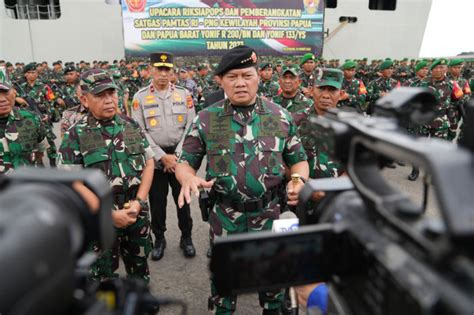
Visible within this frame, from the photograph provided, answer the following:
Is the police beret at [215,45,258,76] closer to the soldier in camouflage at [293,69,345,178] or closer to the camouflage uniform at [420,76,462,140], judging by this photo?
the soldier in camouflage at [293,69,345,178]

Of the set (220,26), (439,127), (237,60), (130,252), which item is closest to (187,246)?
(130,252)

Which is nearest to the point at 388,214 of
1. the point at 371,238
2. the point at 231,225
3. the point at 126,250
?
the point at 371,238

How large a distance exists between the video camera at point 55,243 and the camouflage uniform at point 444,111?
630 cm

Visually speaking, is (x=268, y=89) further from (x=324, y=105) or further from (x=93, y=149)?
(x=93, y=149)

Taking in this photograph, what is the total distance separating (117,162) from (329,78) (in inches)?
70.7

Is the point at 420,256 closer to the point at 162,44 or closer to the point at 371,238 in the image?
the point at 371,238

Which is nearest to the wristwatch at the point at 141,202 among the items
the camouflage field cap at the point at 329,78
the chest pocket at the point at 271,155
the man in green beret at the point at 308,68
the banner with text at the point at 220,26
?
the chest pocket at the point at 271,155

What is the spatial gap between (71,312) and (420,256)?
623 mm

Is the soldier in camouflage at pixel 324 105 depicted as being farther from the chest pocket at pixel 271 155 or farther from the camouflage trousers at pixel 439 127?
the camouflage trousers at pixel 439 127

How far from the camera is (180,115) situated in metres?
3.76

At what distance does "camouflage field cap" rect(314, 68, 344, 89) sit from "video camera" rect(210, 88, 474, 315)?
207 centimetres

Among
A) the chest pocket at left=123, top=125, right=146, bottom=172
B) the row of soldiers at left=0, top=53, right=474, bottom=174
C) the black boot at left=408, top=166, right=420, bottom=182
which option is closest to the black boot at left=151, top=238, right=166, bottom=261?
the chest pocket at left=123, top=125, right=146, bottom=172

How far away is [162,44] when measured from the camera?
63.9 feet

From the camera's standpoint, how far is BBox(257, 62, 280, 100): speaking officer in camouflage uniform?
25.0 feet
